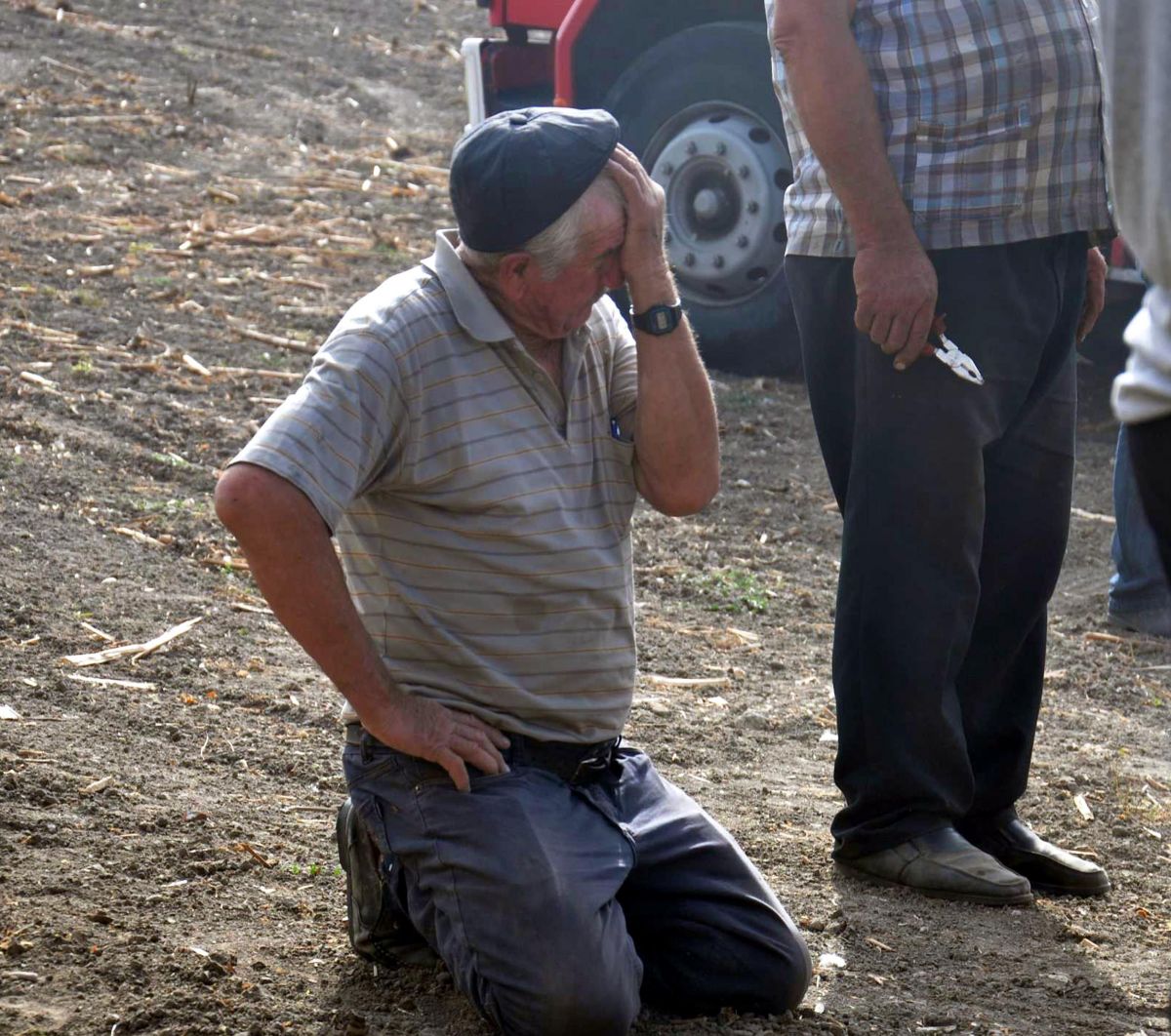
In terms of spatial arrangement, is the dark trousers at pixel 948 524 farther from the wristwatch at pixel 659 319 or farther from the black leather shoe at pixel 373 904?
the black leather shoe at pixel 373 904

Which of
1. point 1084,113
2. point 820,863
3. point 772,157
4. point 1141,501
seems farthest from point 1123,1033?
point 772,157

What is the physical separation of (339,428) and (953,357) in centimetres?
129

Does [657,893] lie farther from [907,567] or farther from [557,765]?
[907,567]

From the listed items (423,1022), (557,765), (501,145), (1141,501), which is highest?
(501,145)

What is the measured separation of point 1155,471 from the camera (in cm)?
196

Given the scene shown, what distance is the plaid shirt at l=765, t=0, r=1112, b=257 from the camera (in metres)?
3.23

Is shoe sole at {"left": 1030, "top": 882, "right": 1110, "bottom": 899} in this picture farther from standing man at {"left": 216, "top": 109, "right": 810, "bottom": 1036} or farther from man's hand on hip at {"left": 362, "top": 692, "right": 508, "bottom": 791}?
man's hand on hip at {"left": 362, "top": 692, "right": 508, "bottom": 791}

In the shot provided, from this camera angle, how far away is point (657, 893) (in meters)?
3.05

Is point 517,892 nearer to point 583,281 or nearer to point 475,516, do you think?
point 475,516

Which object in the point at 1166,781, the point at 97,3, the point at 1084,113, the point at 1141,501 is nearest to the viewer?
the point at 1141,501

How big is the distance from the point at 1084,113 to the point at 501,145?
1.24 meters

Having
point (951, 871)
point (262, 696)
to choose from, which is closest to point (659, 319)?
point (951, 871)

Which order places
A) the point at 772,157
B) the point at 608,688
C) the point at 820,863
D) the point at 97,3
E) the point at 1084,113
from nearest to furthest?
the point at 608,688
the point at 1084,113
the point at 820,863
the point at 772,157
the point at 97,3

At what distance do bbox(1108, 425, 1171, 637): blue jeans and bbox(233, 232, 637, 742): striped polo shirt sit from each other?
285 centimetres
